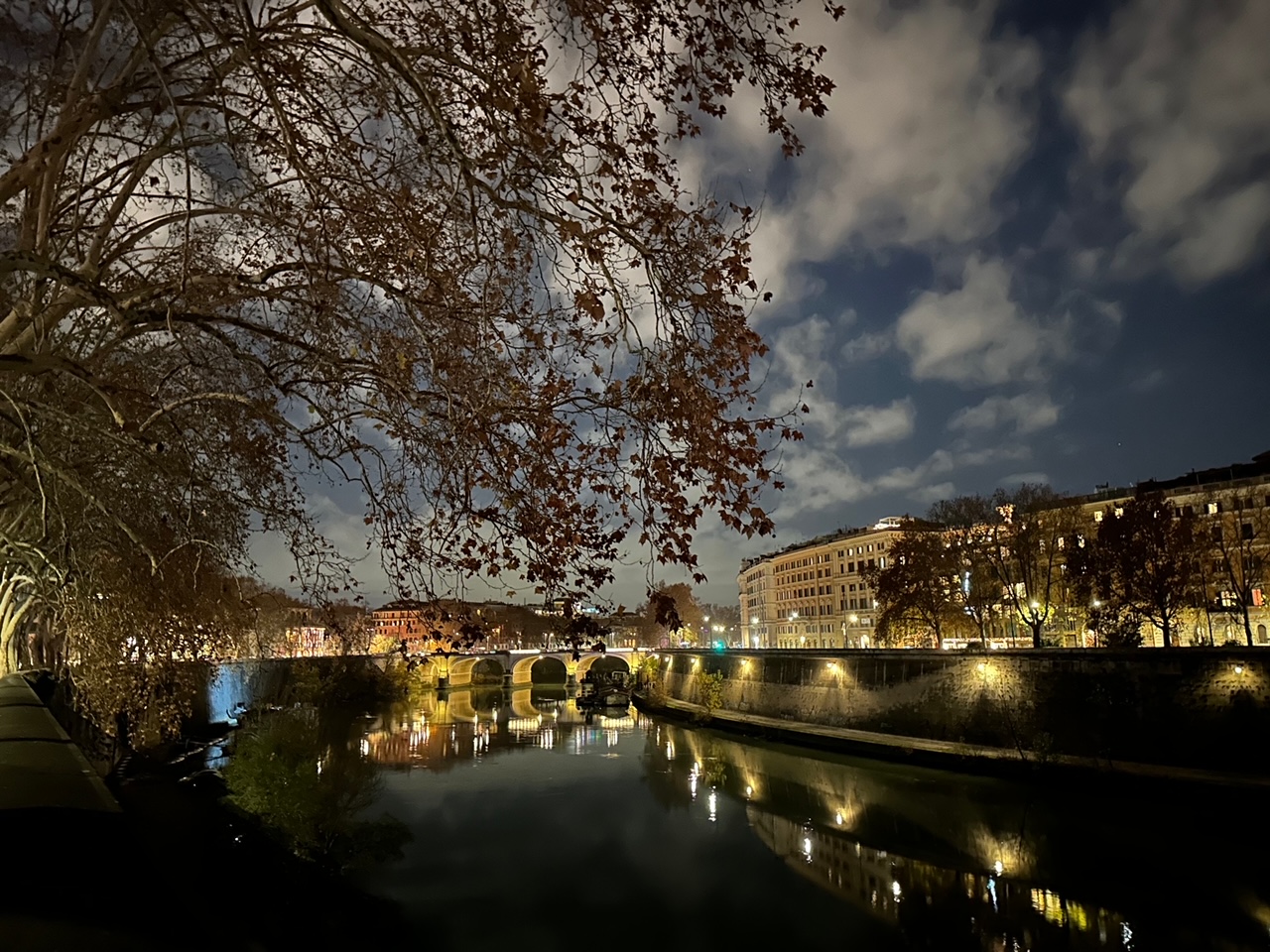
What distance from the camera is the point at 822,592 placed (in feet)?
276

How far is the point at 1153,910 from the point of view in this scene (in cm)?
1474

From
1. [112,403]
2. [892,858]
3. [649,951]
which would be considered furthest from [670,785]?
[112,403]

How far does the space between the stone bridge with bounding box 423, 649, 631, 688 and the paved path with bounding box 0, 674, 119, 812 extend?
59.1m

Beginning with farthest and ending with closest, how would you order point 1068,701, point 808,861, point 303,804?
point 1068,701 → point 808,861 → point 303,804

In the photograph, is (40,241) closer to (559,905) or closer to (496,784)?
(559,905)

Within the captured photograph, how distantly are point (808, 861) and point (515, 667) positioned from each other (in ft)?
201

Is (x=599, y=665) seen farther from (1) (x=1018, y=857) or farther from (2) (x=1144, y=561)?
(1) (x=1018, y=857)

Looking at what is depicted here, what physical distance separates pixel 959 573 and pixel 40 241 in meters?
Answer: 42.1

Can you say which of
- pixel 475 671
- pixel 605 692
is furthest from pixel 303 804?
pixel 475 671

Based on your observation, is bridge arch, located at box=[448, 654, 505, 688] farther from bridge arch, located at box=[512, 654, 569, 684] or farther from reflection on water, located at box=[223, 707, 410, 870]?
reflection on water, located at box=[223, 707, 410, 870]

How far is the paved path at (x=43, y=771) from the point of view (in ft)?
19.2

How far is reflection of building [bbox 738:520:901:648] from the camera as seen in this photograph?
76.7 m

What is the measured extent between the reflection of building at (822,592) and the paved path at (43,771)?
64954 mm

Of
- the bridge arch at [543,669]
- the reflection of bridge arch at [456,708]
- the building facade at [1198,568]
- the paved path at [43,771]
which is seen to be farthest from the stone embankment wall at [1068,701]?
the bridge arch at [543,669]
